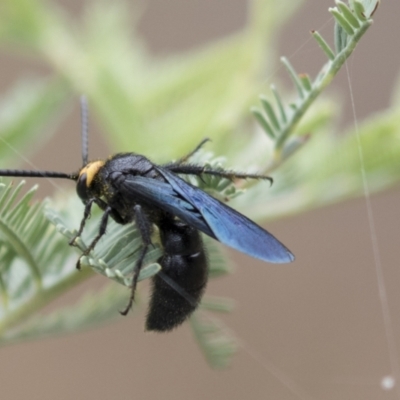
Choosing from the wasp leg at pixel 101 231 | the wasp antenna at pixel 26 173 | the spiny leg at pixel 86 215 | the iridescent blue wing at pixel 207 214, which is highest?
the wasp antenna at pixel 26 173

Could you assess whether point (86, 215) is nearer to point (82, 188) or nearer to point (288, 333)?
point (82, 188)

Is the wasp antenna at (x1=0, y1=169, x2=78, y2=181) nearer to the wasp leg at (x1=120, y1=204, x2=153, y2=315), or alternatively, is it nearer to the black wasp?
the black wasp

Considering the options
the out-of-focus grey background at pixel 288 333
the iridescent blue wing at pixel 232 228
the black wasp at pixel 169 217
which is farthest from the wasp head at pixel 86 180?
the out-of-focus grey background at pixel 288 333

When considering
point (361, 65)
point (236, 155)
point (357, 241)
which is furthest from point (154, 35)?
point (236, 155)

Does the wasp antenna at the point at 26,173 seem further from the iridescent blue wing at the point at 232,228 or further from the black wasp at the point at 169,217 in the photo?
the iridescent blue wing at the point at 232,228

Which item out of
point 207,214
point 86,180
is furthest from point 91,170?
point 207,214

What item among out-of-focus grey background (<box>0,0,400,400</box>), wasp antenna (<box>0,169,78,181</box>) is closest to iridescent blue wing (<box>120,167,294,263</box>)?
wasp antenna (<box>0,169,78,181</box>)
